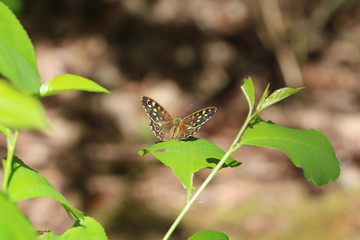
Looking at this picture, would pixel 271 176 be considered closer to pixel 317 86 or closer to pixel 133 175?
pixel 133 175

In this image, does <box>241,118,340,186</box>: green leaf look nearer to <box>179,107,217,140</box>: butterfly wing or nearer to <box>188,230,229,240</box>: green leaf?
<box>188,230,229,240</box>: green leaf

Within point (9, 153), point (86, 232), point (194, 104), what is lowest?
point (194, 104)

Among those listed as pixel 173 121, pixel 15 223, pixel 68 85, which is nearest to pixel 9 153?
pixel 68 85

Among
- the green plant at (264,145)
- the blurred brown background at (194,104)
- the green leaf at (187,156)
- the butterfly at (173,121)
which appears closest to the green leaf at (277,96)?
the green plant at (264,145)

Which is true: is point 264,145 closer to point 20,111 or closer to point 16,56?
point 16,56

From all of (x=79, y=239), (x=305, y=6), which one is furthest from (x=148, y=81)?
(x=79, y=239)

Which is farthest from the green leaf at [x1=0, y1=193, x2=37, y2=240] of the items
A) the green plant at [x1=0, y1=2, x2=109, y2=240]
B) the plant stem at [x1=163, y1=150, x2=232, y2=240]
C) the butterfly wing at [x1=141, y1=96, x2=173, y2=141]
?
the butterfly wing at [x1=141, y1=96, x2=173, y2=141]
